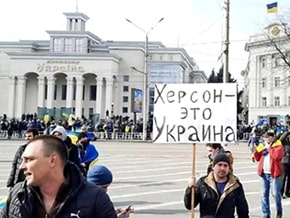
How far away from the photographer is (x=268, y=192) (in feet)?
29.6

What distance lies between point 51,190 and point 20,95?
88.9 metres

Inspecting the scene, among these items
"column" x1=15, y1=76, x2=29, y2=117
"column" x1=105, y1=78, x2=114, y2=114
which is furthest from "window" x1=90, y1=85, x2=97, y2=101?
"column" x1=15, y1=76, x2=29, y2=117

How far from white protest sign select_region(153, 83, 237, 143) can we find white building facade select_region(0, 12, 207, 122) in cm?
7922

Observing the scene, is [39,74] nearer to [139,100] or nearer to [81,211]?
[139,100]

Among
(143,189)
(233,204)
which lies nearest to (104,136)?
(143,189)

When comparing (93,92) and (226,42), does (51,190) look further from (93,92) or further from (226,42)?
(93,92)

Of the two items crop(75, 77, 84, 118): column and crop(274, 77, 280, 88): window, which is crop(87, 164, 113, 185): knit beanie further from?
crop(75, 77, 84, 118): column

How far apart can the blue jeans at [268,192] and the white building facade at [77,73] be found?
76.2 metres

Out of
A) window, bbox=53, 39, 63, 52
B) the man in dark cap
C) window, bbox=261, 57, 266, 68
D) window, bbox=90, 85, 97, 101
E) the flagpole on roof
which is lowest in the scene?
Result: the man in dark cap

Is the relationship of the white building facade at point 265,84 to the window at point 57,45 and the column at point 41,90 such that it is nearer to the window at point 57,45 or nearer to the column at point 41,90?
the window at point 57,45

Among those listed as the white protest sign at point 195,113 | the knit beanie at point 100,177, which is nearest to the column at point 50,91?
the white protest sign at point 195,113

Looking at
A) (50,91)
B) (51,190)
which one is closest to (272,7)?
(51,190)

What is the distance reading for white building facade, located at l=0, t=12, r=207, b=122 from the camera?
287 ft

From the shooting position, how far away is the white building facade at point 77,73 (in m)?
87.4
